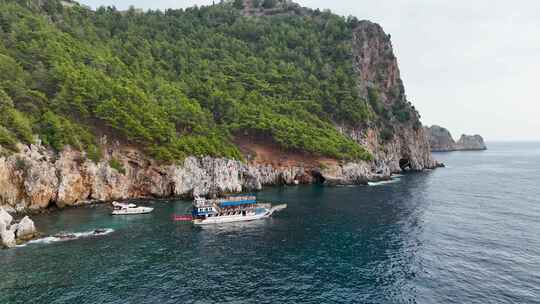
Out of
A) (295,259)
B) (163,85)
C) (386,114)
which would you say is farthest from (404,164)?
(295,259)

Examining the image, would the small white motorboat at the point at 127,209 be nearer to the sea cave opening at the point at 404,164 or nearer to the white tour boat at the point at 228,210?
the white tour boat at the point at 228,210

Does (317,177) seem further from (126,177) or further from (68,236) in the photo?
(68,236)

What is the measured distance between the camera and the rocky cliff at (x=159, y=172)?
224ft

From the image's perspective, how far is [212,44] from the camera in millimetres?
179875

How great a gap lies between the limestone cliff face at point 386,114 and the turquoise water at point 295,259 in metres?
75.0

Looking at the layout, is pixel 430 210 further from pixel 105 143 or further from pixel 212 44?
pixel 212 44

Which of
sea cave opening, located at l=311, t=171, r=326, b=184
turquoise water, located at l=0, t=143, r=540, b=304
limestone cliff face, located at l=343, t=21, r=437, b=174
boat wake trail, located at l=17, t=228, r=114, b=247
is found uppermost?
limestone cliff face, located at l=343, t=21, r=437, b=174

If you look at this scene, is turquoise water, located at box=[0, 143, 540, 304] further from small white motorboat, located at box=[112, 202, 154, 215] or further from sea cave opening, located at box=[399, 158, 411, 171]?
sea cave opening, located at box=[399, 158, 411, 171]

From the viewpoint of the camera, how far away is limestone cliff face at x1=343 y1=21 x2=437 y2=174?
513 feet

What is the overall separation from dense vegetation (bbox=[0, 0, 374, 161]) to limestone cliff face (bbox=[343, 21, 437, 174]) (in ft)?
25.9

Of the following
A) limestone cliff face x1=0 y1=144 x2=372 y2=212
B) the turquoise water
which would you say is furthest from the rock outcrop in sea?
limestone cliff face x1=0 y1=144 x2=372 y2=212

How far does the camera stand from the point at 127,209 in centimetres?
7281

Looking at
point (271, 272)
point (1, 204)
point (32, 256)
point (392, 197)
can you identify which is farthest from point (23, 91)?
point (392, 197)

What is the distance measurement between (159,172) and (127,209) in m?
18.2
